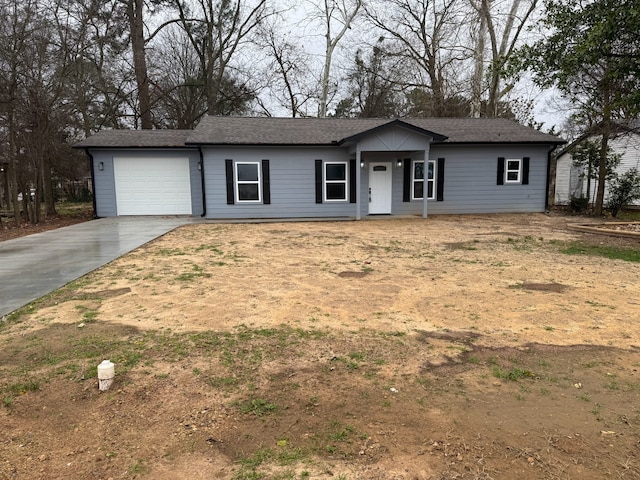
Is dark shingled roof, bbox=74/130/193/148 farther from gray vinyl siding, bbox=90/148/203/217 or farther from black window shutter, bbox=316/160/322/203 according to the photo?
black window shutter, bbox=316/160/322/203

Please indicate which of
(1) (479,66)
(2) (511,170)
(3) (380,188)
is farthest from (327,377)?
(1) (479,66)

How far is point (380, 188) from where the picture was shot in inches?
606

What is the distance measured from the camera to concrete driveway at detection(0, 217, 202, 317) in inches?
215

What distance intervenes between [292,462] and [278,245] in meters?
7.11

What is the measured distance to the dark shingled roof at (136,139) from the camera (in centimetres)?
1491

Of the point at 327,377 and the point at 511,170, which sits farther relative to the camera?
the point at 511,170

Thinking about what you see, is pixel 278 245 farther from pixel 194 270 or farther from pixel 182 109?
pixel 182 109

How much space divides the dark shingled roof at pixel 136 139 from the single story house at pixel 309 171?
0.12 ft

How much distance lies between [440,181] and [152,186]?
34.8 ft

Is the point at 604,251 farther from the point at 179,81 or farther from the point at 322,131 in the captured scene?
the point at 179,81

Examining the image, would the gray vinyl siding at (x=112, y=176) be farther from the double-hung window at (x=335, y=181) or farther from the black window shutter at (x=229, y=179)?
the double-hung window at (x=335, y=181)

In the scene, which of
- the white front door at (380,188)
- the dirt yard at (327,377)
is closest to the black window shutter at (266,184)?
the white front door at (380,188)

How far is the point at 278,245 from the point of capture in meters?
9.17

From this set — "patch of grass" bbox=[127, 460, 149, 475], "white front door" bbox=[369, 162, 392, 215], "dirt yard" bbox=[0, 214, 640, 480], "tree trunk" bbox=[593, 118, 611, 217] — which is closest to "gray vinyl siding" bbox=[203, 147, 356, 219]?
"white front door" bbox=[369, 162, 392, 215]
